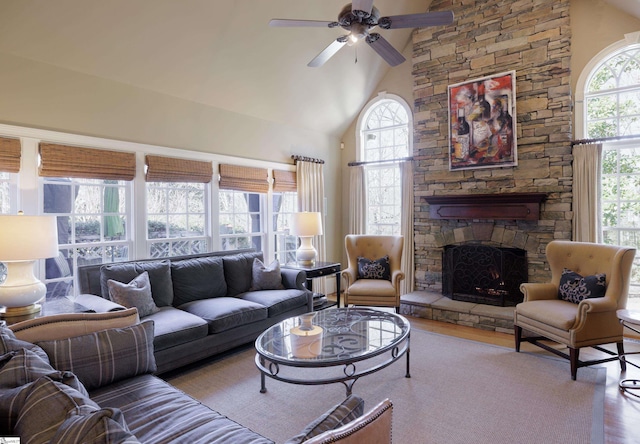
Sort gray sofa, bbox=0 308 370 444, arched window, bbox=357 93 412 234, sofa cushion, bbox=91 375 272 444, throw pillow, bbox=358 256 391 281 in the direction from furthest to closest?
1. arched window, bbox=357 93 412 234
2. throw pillow, bbox=358 256 391 281
3. sofa cushion, bbox=91 375 272 444
4. gray sofa, bbox=0 308 370 444

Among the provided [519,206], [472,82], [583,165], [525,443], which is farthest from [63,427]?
[472,82]

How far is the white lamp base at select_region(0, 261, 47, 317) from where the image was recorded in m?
2.55

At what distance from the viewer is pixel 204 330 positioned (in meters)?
3.23

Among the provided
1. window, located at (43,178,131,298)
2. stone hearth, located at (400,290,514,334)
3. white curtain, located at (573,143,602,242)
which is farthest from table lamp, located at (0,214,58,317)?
white curtain, located at (573,143,602,242)

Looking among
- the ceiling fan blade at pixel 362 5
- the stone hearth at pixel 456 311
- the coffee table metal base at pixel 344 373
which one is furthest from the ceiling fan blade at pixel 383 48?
the stone hearth at pixel 456 311

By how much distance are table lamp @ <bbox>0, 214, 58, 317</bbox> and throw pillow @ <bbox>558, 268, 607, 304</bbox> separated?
179 inches

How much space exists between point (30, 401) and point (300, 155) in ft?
16.3

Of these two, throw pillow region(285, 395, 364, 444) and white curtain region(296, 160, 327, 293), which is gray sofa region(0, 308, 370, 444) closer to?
throw pillow region(285, 395, 364, 444)

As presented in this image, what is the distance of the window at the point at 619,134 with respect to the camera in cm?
414

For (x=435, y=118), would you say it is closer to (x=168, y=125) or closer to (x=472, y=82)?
(x=472, y=82)

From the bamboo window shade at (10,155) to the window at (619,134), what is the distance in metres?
5.91

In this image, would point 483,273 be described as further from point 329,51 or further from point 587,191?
point 329,51

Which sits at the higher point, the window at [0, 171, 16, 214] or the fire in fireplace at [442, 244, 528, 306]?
the window at [0, 171, 16, 214]

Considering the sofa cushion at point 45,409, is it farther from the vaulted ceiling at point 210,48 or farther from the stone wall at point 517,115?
the stone wall at point 517,115
